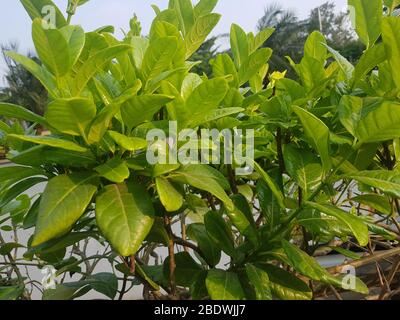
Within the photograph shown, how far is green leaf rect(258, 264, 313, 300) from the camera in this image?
60 cm

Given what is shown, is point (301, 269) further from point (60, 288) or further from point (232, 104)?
point (60, 288)

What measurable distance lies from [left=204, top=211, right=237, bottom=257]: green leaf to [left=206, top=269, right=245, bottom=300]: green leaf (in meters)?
0.05

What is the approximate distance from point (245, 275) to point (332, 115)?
317 millimetres

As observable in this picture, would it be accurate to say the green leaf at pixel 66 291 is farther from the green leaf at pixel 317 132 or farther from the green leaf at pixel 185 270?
the green leaf at pixel 317 132

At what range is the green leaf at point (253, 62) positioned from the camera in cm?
69

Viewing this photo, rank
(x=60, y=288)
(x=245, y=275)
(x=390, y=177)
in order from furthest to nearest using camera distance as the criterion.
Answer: (x=60, y=288), (x=245, y=275), (x=390, y=177)

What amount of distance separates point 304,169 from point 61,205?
37 centimetres

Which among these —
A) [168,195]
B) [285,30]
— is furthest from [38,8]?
[285,30]

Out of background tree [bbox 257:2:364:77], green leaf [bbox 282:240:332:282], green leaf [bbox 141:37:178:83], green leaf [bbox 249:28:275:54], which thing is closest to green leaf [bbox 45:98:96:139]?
green leaf [bbox 141:37:178:83]

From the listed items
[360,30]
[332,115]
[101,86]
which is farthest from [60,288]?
[360,30]

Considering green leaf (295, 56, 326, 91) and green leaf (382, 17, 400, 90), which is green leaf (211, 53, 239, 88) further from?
green leaf (382, 17, 400, 90)

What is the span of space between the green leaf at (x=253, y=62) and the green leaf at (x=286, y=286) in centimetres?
35

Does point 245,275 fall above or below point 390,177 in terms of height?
below
